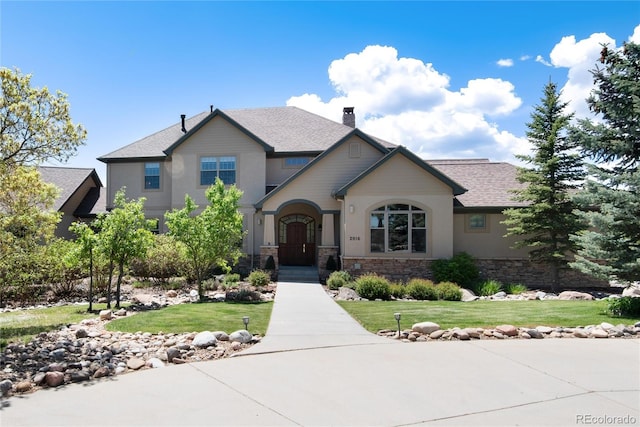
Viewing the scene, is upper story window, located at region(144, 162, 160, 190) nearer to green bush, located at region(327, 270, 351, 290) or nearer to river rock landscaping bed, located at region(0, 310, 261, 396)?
green bush, located at region(327, 270, 351, 290)

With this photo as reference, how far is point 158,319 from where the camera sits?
9.34 meters

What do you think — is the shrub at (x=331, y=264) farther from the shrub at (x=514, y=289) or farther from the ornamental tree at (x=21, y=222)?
the ornamental tree at (x=21, y=222)

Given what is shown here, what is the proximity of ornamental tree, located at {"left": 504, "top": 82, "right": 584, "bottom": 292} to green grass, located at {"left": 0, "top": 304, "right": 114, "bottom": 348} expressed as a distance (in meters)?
15.0

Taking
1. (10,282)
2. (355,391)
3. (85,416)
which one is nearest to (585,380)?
(355,391)

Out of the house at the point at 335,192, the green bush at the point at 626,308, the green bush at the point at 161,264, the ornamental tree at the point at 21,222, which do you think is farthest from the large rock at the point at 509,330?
the green bush at the point at 161,264

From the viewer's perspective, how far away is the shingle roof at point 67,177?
23534mm

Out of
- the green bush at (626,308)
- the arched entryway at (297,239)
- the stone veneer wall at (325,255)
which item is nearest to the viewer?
the green bush at (626,308)

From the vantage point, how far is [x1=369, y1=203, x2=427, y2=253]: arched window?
1708 centimetres

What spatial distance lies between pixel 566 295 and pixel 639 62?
7.57m

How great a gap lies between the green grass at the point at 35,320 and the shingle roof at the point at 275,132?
11.0 m

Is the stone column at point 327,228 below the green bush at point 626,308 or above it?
above

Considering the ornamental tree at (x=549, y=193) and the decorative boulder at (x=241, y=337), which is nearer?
the decorative boulder at (x=241, y=337)

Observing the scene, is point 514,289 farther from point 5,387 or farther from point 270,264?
point 5,387

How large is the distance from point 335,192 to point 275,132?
270 inches
